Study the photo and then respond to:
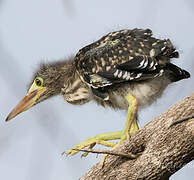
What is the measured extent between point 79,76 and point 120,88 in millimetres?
476

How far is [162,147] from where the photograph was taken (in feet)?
9.66

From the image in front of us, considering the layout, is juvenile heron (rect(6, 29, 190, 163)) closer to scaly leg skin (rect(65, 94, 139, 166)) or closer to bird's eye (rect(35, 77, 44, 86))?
scaly leg skin (rect(65, 94, 139, 166))

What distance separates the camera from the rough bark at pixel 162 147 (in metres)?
2.88

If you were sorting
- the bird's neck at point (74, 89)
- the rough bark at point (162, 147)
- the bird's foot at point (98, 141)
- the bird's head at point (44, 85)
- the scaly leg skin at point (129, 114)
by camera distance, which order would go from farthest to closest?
the bird's head at point (44, 85) → the bird's neck at point (74, 89) → the bird's foot at point (98, 141) → the scaly leg skin at point (129, 114) → the rough bark at point (162, 147)

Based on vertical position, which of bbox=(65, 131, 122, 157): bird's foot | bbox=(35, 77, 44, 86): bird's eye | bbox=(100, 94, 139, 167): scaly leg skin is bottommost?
bbox=(65, 131, 122, 157): bird's foot

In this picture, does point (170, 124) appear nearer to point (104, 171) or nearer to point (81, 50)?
point (104, 171)

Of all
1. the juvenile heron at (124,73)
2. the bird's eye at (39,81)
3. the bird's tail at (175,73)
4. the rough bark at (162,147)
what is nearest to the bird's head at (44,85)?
the bird's eye at (39,81)

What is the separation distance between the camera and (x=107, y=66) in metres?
3.72

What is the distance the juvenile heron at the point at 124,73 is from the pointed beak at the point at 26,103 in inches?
16.6

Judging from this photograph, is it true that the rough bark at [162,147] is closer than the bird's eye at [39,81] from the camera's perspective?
Yes

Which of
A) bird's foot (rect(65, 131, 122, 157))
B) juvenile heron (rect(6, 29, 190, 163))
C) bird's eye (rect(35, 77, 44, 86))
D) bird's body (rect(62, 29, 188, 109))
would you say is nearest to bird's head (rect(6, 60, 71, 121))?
bird's eye (rect(35, 77, 44, 86))

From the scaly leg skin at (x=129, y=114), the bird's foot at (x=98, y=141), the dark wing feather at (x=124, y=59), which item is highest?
the dark wing feather at (x=124, y=59)

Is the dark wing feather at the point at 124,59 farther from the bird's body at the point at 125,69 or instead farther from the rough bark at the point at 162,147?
the rough bark at the point at 162,147

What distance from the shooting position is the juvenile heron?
3.57 metres
